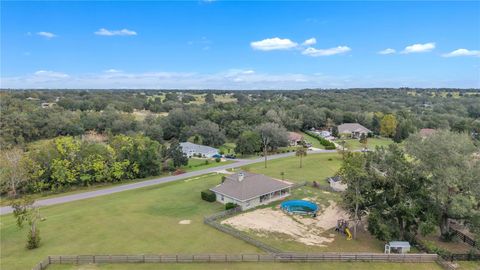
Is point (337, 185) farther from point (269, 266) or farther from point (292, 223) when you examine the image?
point (269, 266)

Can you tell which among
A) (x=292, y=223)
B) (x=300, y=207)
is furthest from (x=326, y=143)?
(x=292, y=223)

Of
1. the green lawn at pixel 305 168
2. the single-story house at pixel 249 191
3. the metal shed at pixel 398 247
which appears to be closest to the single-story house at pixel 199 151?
the green lawn at pixel 305 168

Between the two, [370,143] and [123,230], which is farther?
[370,143]

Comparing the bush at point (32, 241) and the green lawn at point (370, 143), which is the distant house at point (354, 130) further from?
the bush at point (32, 241)

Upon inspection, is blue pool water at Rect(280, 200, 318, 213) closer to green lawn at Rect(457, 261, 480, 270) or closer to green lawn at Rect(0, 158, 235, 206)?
green lawn at Rect(457, 261, 480, 270)

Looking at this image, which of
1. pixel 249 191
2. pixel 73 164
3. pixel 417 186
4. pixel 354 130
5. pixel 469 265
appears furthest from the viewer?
pixel 354 130

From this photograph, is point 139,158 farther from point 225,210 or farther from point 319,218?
point 319,218

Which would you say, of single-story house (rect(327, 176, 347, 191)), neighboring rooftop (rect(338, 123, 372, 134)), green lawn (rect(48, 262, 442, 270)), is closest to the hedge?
neighboring rooftop (rect(338, 123, 372, 134))
